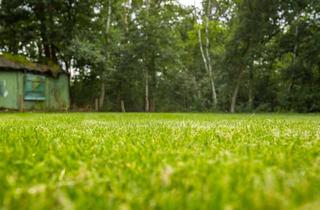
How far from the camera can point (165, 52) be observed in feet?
107

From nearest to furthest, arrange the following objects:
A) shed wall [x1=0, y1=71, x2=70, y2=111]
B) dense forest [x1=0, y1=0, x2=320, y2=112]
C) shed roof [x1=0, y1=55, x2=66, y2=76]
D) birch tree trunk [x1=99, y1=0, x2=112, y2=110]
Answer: shed roof [x1=0, y1=55, x2=66, y2=76], shed wall [x1=0, y1=71, x2=70, y2=111], dense forest [x1=0, y1=0, x2=320, y2=112], birch tree trunk [x1=99, y1=0, x2=112, y2=110]

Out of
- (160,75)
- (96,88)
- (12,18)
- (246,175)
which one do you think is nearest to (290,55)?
(160,75)

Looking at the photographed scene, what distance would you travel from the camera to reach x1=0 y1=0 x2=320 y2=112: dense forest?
97.4 feet

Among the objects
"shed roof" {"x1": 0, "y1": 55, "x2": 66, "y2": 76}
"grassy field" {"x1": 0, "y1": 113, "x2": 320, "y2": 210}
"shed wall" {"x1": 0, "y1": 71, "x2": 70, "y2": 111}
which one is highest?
"shed roof" {"x1": 0, "y1": 55, "x2": 66, "y2": 76}

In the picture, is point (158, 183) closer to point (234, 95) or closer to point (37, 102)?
point (37, 102)

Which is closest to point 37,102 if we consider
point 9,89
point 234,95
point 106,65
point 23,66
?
point 9,89

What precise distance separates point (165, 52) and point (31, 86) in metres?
10.7

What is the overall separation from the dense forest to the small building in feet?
5.97

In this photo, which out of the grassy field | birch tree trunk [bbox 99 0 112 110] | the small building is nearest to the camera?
the grassy field

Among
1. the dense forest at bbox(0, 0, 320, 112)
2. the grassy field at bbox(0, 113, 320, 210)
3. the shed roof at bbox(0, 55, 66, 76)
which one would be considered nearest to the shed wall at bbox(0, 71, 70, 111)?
the shed roof at bbox(0, 55, 66, 76)

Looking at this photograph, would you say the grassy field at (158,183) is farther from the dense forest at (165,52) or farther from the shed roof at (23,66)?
the dense forest at (165,52)

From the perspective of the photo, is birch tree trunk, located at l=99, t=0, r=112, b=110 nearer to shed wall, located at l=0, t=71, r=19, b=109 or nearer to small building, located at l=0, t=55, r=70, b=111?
small building, located at l=0, t=55, r=70, b=111

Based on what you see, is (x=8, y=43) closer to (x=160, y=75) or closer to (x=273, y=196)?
(x=160, y=75)

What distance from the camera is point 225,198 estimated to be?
57.1 inches
